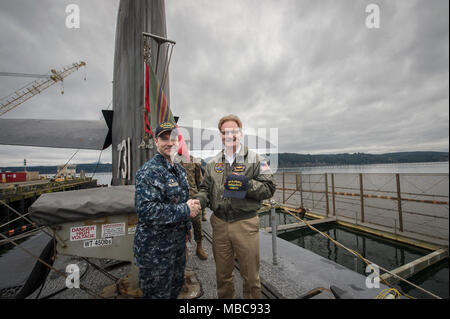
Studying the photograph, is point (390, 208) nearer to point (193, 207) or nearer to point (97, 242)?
point (193, 207)

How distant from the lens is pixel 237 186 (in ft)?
6.16

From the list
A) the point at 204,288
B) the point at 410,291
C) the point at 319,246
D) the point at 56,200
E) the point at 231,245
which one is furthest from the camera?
the point at 319,246

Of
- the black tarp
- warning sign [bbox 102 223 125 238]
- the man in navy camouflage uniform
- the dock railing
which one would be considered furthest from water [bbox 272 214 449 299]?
the black tarp

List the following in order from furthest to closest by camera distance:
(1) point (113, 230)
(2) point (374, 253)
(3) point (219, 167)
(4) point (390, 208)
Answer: (4) point (390, 208)
(2) point (374, 253)
(3) point (219, 167)
(1) point (113, 230)

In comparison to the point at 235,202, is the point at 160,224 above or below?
below

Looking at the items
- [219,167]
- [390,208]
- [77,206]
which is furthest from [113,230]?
[390,208]

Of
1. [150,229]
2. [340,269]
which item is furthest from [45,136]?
[340,269]

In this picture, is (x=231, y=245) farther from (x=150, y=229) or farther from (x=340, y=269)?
(x=340, y=269)

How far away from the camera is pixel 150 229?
5.67 feet

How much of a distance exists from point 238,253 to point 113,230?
5.08ft

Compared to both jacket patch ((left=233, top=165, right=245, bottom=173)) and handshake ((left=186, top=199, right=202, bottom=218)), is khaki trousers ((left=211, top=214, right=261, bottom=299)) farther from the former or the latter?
jacket patch ((left=233, top=165, right=245, bottom=173))

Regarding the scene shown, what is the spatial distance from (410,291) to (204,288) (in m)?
8.10

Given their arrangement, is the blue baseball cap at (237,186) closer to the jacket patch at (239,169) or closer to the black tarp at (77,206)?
the jacket patch at (239,169)
